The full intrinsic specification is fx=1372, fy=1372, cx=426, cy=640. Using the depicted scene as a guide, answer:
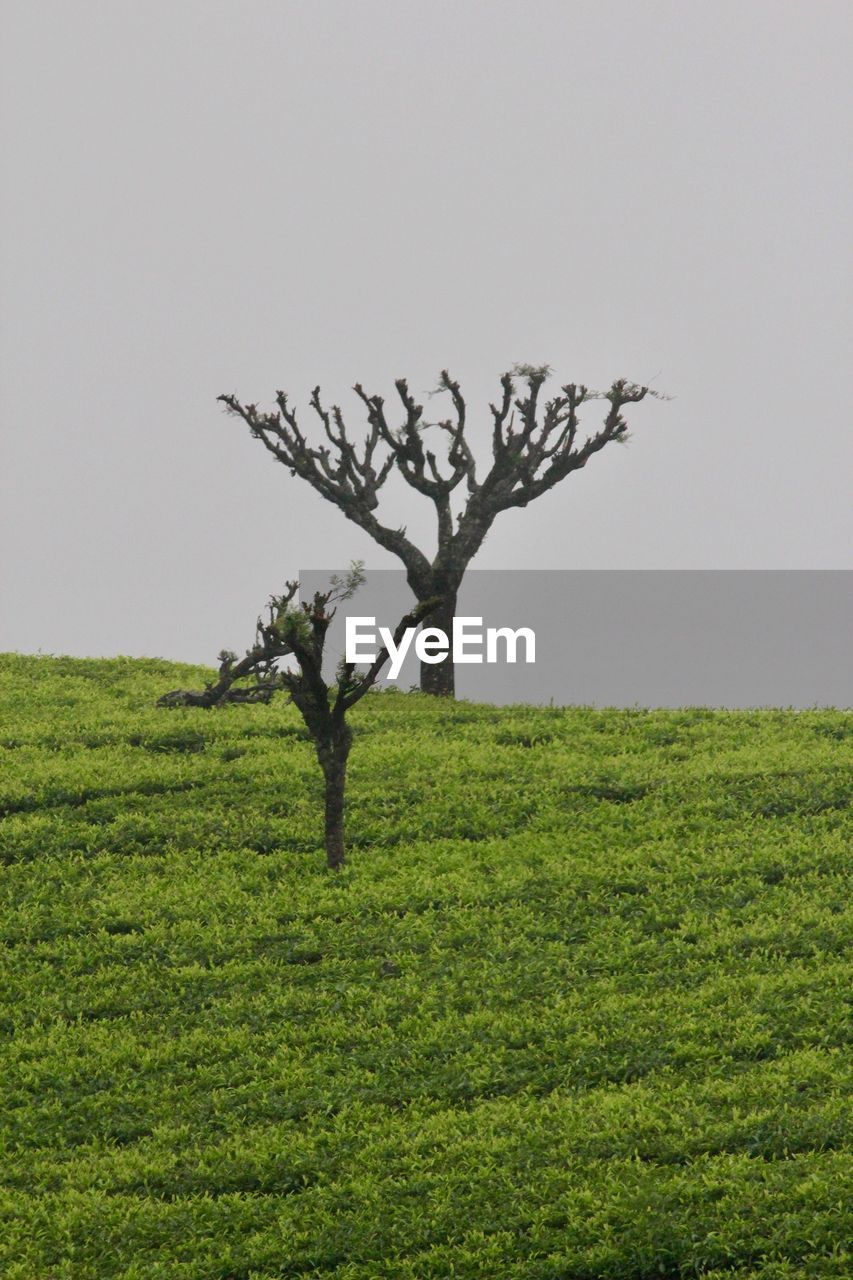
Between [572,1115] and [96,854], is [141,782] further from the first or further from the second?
[572,1115]

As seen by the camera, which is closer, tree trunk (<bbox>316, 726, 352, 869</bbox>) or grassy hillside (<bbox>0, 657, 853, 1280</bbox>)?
grassy hillside (<bbox>0, 657, 853, 1280</bbox>)

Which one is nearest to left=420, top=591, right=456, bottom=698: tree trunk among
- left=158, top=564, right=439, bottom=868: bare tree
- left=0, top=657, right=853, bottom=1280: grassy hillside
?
left=0, top=657, right=853, bottom=1280: grassy hillside

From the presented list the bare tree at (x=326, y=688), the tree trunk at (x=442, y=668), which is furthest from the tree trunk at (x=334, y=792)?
the tree trunk at (x=442, y=668)

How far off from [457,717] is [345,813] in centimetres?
724

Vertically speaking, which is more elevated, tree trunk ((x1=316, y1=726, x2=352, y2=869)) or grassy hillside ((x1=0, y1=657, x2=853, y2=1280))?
tree trunk ((x1=316, y1=726, x2=352, y2=869))

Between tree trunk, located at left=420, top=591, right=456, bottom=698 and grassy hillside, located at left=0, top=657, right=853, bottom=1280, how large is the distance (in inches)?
319

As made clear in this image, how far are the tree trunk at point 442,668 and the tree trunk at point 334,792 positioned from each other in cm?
1418

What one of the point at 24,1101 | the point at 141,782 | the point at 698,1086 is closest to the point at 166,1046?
the point at 24,1101

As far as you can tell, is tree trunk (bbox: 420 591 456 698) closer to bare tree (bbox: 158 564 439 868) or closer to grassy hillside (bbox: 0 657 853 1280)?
grassy hillside (bbox: 0 657 853 1280)

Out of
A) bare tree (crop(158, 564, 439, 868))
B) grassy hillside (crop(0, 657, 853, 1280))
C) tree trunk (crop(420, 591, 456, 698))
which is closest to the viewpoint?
grassy hillside (crop(0, 657, 853, 1280))

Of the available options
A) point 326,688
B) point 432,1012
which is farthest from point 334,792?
point 432,1012

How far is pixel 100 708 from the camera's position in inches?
1192

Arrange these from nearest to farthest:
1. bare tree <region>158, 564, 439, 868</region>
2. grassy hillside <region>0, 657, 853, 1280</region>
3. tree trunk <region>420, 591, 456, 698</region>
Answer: grassy hillside <region>0, 657, 853, 1280</region> → bare tree <region>158, 564, 439, 868</region> → tree trunk <region>420, 591, 456, 698</region>

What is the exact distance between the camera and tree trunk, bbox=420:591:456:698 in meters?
34.1
